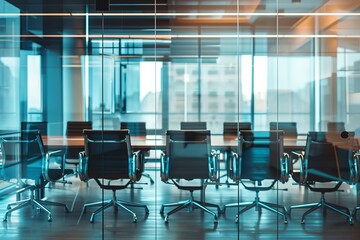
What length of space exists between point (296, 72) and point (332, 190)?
134 cm

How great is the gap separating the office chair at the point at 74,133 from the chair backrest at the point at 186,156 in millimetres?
958

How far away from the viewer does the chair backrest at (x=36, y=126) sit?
4176 millimetres

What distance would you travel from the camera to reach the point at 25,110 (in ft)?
13.7

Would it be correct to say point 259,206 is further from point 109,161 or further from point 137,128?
point 137,128

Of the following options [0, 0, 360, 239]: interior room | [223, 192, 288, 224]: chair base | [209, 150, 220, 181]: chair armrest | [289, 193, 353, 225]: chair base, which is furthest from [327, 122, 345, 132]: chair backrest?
[209, 150, 220, 181]: chair armrest

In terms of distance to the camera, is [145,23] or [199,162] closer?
[199,162]

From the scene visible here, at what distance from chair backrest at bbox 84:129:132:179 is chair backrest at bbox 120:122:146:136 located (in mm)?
698

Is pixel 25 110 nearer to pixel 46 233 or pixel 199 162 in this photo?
pixel 46 233

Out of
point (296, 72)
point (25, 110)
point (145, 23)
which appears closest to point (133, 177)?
point (25, 110)

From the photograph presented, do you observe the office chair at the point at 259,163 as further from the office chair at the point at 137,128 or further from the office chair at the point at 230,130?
the office chair at the point at 137,128

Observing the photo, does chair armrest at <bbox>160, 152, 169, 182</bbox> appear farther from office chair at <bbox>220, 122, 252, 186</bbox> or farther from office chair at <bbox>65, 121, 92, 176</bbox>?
office chair at <bbox>65, 121, 92, 176</bbox>

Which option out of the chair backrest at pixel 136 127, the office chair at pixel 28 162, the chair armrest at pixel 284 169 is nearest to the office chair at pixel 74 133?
the office chair at pixel 28 162

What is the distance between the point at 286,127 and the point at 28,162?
2903 mm

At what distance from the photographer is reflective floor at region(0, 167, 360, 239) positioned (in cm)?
358
